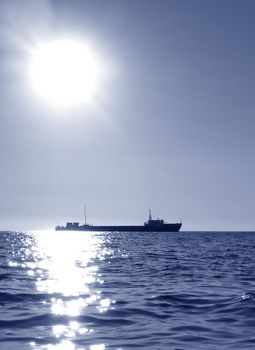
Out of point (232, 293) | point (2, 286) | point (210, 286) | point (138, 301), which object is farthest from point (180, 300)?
point (2, 286)

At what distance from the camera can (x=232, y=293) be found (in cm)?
2014

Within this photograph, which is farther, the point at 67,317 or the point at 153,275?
the point at 153,275

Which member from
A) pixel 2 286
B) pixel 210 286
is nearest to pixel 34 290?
pixel 2 286

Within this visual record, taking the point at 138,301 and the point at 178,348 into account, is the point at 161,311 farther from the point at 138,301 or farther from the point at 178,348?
the point at 178,348

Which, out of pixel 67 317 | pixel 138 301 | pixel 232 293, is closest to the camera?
pixel 67 317

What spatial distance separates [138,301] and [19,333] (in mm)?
6618

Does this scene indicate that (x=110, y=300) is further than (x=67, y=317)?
Yes

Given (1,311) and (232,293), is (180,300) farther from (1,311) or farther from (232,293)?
(1,311)

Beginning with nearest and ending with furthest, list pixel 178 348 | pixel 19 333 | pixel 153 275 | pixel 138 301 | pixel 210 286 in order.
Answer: pixel 178 348 < pixel 19 333 < pixel 138 301 < pixel 210 286 < pixel 153 275

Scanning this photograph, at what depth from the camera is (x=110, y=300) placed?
60.4ft

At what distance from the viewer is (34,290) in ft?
69.7

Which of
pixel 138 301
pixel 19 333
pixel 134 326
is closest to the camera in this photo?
pixel 19 333

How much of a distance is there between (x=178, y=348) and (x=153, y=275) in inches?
664

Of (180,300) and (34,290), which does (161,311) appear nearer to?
(180,300)
